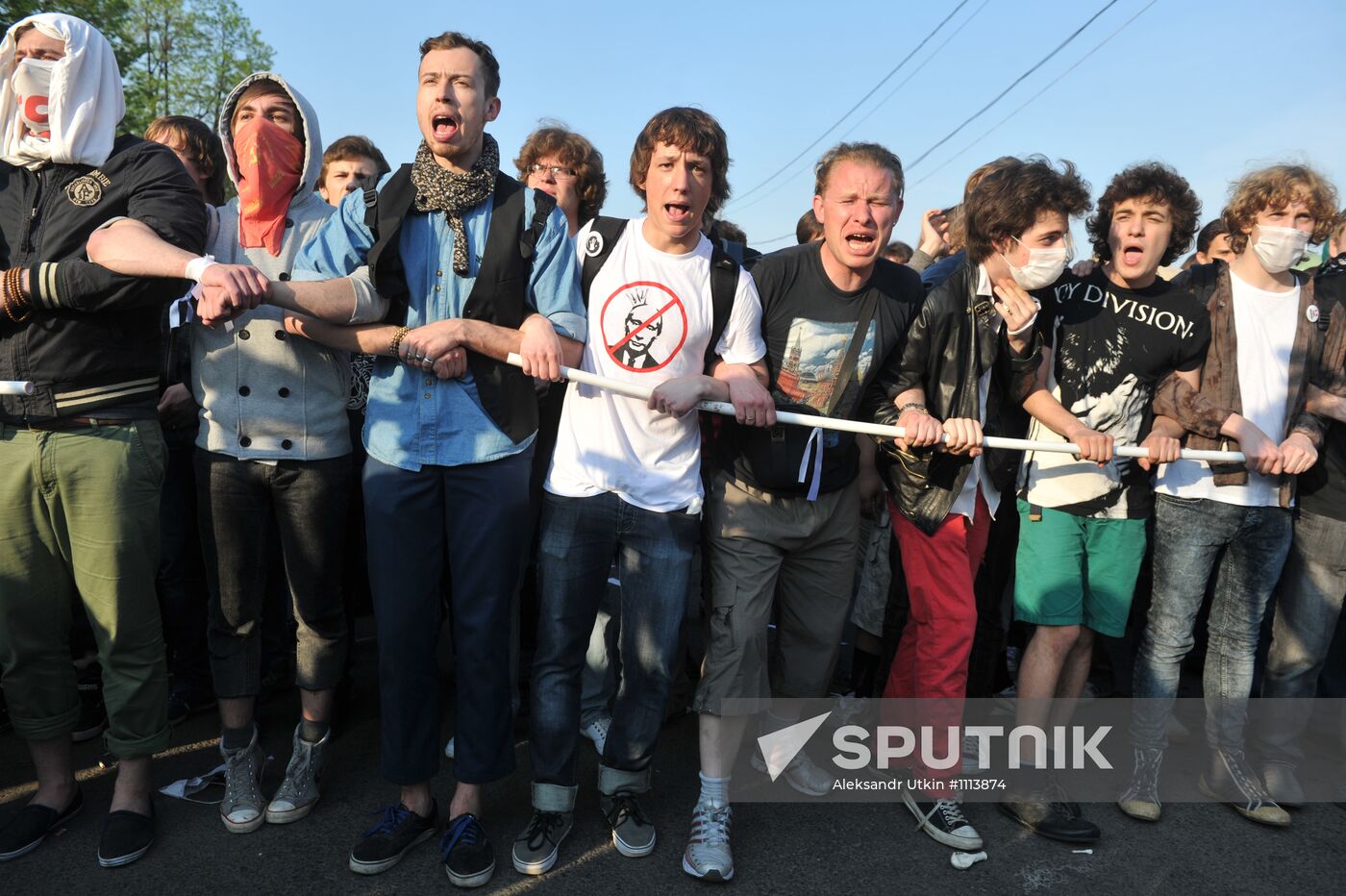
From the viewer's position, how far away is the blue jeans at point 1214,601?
362 cm

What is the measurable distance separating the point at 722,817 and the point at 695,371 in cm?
152

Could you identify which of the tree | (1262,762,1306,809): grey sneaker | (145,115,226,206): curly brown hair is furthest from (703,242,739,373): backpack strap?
the tree

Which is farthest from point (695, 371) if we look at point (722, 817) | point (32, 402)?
point (32, 402)

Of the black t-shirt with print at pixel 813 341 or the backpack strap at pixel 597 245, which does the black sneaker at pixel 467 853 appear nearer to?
the black t-shirt with print at pixel 813 341

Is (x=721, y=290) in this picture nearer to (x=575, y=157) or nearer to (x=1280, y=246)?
(x=575, y=157)

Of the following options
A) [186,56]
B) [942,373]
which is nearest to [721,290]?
[942,373]

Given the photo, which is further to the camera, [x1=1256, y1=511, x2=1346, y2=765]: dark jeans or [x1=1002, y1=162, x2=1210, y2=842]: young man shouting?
[x1=1256, y1=511, x2=1346, y2=765]: dark jeans

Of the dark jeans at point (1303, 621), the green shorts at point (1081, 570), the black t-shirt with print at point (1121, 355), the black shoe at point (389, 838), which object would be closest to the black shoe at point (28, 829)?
the black shoe at point (389, 838)

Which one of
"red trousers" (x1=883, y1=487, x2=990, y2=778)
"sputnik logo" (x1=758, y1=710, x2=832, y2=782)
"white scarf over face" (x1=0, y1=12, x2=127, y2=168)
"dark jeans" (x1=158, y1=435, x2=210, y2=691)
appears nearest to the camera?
"white scarf over face" (x1=0, y1=12, x2=127, y2=168)

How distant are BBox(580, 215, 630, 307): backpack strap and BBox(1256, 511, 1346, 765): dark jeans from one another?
3163 millimetres

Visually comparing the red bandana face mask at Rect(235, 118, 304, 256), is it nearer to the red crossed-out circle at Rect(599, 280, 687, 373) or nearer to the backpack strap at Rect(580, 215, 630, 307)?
the backpack strap at Rect(580, 215, 630, 307)

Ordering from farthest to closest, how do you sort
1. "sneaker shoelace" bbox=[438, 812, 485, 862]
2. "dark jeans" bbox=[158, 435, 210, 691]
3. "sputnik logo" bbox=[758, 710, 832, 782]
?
"dark jeans" bbox=[158, 435, 210, 691]
"sputnik logo" bbox=[758, 710, 832, 782]
"sneaker shoelace" bbox=[438, 812, 485, 862]

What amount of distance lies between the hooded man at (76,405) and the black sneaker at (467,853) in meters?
0.99

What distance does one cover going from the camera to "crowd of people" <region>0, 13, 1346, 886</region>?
9.38ft
